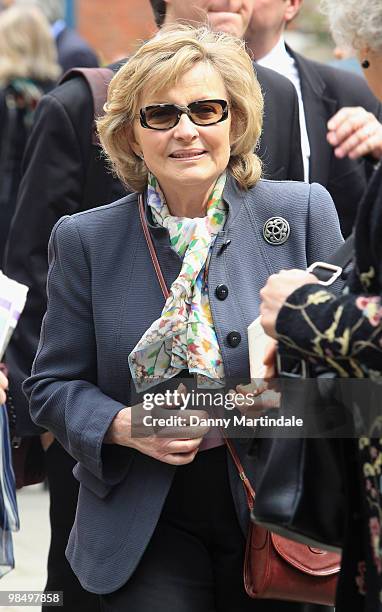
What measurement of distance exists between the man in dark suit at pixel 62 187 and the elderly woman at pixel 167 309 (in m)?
0.68

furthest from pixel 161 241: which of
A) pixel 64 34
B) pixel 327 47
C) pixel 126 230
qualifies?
pixel 327 47

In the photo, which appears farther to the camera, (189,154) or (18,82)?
(18,82)

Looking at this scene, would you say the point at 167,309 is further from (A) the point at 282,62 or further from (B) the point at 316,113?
(A) the point at 282,62

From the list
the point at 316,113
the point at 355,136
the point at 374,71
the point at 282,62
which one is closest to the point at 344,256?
the point at 374,71

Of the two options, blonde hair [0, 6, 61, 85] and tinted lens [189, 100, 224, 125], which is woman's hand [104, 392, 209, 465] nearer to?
tinted lens [189, 100, 224, 125]

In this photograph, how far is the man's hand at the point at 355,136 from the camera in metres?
3.87

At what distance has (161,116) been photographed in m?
3.45

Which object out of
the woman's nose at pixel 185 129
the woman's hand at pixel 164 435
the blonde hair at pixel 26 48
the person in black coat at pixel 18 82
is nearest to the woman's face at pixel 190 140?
the woman's nose at pixel 185 129

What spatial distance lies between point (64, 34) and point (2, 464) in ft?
21.2

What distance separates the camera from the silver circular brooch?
3457mm

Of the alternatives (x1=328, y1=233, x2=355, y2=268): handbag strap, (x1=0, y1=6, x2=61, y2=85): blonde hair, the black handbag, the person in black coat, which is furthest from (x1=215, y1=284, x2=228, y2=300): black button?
(x1=0, y1=6, x2=61, y2=85): blonde hair

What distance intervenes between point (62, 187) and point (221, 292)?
3.88 feet

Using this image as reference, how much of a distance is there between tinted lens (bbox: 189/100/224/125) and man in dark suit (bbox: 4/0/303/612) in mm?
752

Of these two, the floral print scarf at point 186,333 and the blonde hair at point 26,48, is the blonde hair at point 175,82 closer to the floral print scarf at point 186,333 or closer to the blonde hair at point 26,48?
the floral print scarf at point 186,333
